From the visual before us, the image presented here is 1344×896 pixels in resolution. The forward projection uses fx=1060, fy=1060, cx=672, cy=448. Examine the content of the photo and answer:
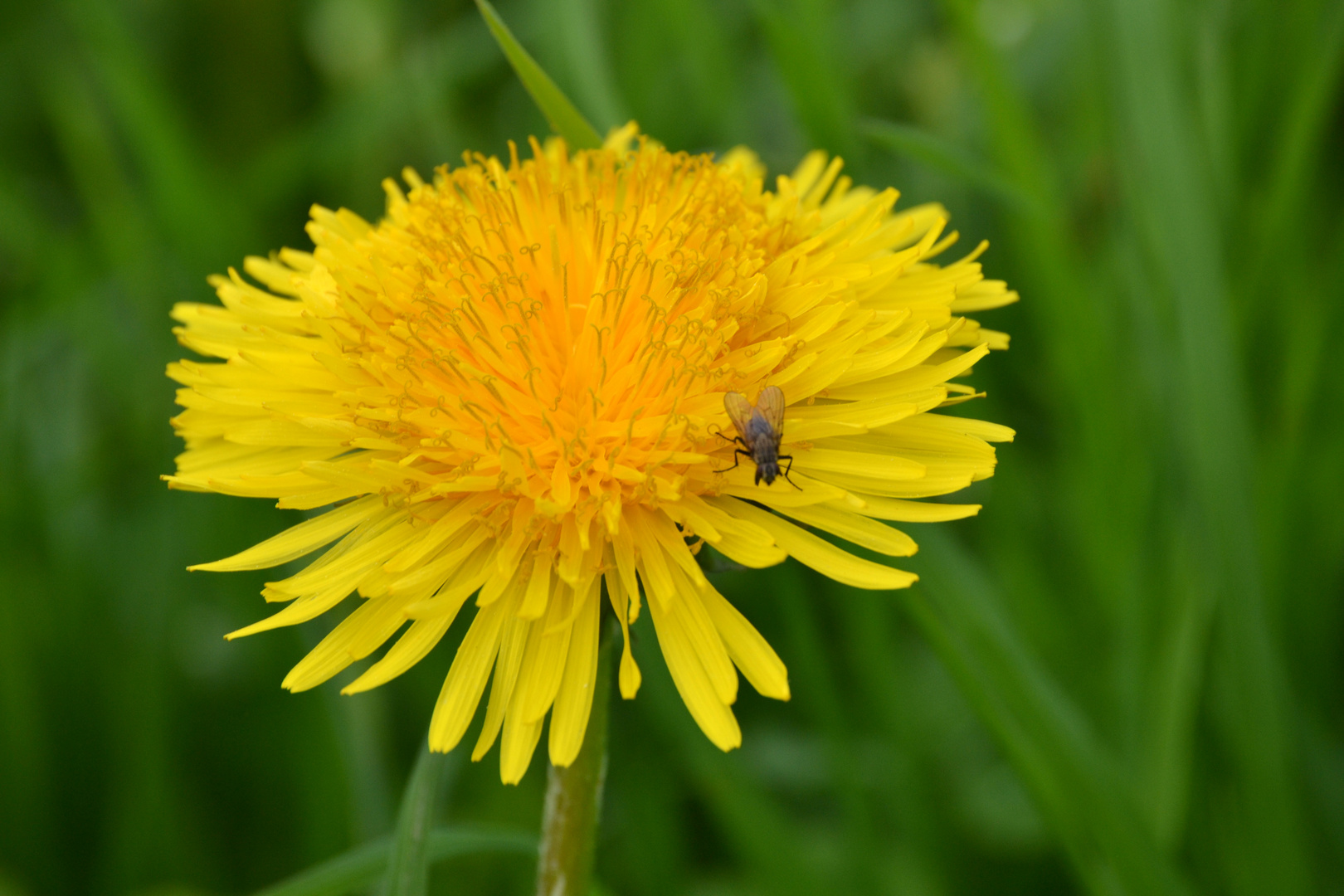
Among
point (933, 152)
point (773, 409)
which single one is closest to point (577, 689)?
point (773, 409)

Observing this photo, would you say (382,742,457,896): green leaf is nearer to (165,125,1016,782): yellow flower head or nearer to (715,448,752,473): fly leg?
(165,125,1016,782): yellow flower head

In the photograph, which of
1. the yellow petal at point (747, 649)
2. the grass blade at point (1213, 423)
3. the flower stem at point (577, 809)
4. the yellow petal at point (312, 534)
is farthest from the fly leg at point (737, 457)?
the grass blade at point (1213, 423)

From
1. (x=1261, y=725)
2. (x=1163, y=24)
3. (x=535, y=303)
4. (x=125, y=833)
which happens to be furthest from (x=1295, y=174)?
(x=125, y=833)

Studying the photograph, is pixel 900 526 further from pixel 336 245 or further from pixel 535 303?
pixel 336 245

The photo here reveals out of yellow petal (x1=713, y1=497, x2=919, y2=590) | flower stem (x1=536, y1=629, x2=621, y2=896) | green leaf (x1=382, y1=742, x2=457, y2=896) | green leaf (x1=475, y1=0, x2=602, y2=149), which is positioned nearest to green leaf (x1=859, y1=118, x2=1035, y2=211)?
green leaf (x1=475, y1=0, x2=602, y2=149)

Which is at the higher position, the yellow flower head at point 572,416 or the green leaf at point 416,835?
the yellow flower head at point 572,416

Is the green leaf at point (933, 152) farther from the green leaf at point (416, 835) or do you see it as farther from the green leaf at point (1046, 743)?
the green leaf at point (416, 835)

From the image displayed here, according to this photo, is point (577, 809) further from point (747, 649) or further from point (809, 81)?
point (809, 81)
